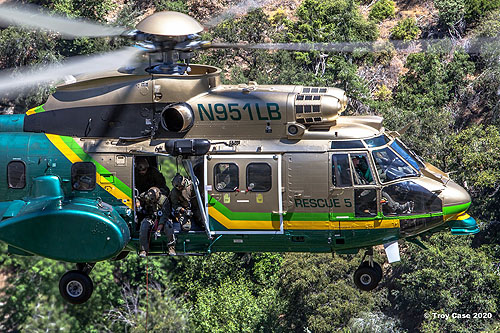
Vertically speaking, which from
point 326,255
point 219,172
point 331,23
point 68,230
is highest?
point 331,23

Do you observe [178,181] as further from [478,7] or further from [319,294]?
[478,7]

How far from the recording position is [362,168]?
64.0ft

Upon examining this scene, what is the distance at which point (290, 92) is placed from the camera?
19.9m

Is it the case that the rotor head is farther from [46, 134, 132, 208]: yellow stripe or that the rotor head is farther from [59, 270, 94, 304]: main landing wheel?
[59, 270, 94, 304]: main landing wheel

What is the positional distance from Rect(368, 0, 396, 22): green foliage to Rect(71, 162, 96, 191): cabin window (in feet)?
104

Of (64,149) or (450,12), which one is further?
(450,12)

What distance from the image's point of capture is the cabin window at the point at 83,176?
66.0ft

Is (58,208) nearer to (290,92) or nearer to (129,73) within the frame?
(129,73)

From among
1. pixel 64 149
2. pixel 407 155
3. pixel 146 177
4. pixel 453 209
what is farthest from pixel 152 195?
pixel 453 209

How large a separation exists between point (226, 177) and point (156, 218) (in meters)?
1.67

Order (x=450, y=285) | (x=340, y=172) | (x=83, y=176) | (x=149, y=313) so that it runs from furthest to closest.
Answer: (x=149, y=313) → (x=450, y=285) → (x=83, y=176) → (x=340, y=172)

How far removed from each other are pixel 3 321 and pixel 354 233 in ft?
A: 86.6

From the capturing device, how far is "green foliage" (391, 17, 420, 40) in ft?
158

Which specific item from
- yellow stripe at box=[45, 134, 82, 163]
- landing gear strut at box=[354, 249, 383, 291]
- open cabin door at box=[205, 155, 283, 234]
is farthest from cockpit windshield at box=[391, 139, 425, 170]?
yellow stripe at box=[45, 134, 82, 163]
